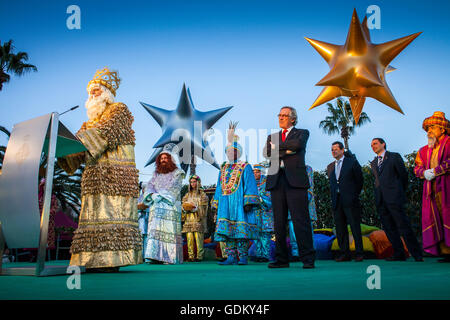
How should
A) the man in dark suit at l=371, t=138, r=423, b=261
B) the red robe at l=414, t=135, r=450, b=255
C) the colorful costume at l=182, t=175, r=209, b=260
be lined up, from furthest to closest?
the colorful costume at l=182, t=175, r=209, b=260 → the man in dark suit at l=371, t=138, r=423, b=261 → the red robe at l=414, t=135, r=450, b=255

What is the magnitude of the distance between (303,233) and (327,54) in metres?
4.08

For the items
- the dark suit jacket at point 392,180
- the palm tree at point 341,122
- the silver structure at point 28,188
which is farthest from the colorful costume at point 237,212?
the palm tree at point 341,122

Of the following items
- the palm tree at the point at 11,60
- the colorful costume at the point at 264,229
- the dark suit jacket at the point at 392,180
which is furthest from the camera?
the palm tree at the point at 11,60

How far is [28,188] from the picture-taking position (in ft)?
11.9

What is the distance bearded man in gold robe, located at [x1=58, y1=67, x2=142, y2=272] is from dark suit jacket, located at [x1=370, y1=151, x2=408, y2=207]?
4.62 m

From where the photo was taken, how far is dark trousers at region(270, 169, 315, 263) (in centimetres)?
468

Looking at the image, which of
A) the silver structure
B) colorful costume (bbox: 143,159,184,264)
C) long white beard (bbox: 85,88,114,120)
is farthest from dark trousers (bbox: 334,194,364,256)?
the silver structure

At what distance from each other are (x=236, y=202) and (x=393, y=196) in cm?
283

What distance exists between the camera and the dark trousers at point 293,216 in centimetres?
468

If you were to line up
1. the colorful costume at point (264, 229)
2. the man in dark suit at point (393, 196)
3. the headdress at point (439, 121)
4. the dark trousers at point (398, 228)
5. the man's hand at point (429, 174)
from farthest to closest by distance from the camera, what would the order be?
the colorful costume at point (264, 229) → the man in dark suit at point (393, 196) → the dark trousers at point (398, 228) → the headdress at point (439, 121) → the man's hand at point (429, 174)

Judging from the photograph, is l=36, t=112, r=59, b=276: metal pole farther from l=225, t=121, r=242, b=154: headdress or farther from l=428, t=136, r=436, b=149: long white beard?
l=428, t=136, r=436, b=149: long white beard

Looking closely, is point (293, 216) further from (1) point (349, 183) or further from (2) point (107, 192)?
(1) point (349, 183)

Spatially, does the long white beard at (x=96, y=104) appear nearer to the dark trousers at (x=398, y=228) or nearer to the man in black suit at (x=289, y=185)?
the man in black suit at (x=289, y=185)

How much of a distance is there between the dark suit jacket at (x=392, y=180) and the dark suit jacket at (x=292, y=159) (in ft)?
9.36
